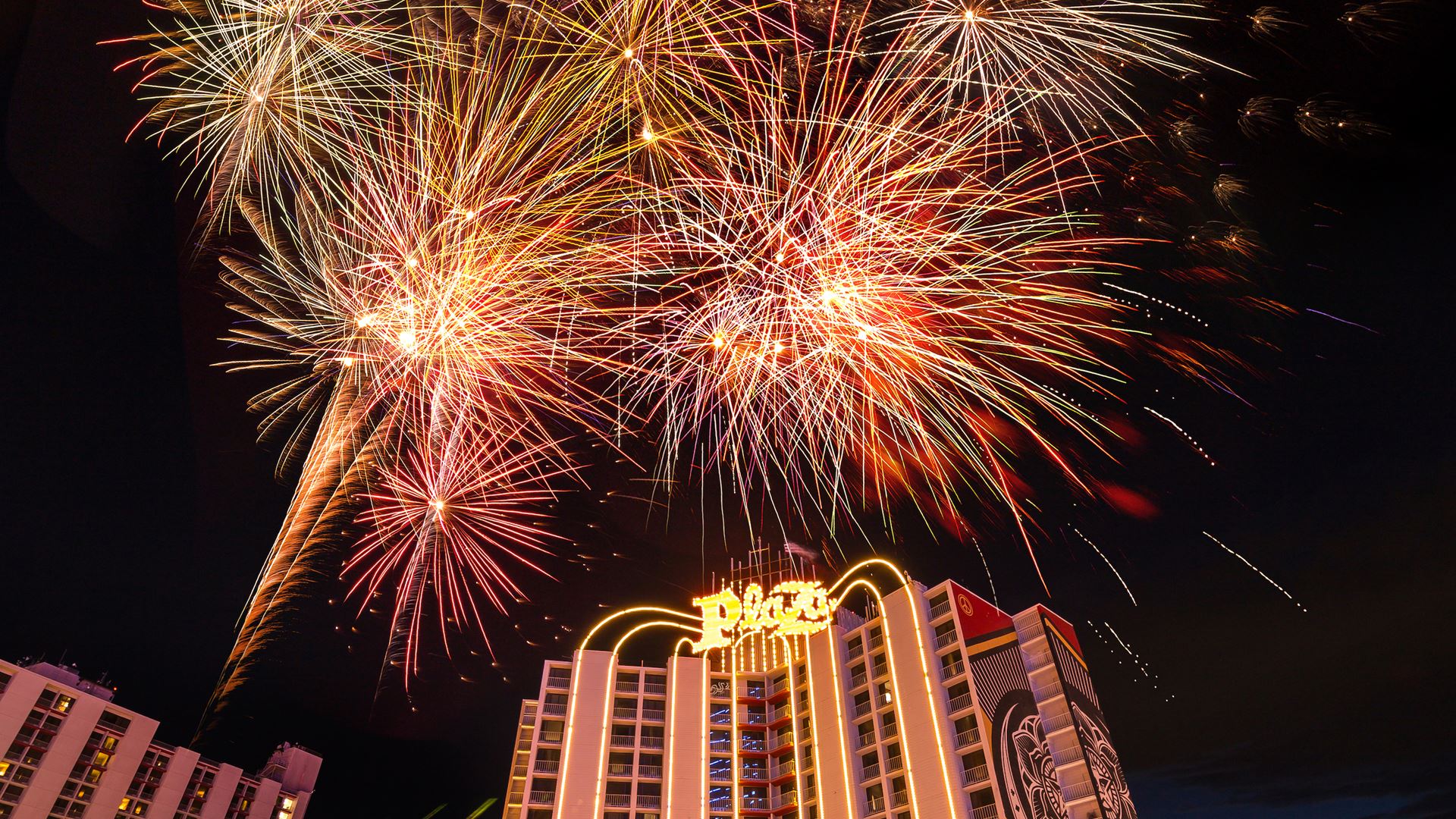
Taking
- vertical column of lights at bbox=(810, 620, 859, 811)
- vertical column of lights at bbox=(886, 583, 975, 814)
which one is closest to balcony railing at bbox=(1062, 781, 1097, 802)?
vertical column of lights at bbox=(886, 583, 975, 814)

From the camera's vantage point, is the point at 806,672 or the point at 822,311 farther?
the point at 806,672

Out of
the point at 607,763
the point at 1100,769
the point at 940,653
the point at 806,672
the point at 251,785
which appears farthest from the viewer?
the point at 251,785

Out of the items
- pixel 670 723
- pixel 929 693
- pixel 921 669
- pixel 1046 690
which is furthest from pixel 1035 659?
pixel 670 723

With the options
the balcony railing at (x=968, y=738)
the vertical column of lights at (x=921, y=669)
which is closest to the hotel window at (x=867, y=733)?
the vertical column of lights at (x=921, y=669)

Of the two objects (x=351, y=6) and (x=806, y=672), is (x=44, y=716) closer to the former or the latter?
(x=806, y=672)

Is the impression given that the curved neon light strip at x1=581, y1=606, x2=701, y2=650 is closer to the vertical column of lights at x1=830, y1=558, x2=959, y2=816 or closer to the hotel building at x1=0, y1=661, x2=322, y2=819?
the vertical column of lights at x1=830, y1=558, x2=959, y2=816

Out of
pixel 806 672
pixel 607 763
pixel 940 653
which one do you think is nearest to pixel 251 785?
pixel 607 763

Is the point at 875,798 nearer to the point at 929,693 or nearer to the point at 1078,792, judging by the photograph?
the point at 929,693
